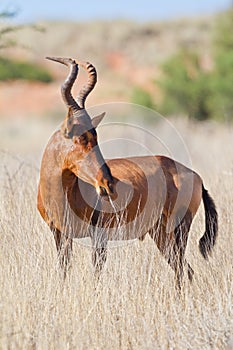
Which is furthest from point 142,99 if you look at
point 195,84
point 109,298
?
point 109,298

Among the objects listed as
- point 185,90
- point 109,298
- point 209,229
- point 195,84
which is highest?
point 195,84

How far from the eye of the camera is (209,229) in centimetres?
684

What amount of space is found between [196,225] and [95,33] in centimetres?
5432

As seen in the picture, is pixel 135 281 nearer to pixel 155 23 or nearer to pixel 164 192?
pixel 164 192

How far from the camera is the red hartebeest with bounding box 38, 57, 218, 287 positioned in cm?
593

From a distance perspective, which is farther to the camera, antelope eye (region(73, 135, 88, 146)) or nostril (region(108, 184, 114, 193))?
antelope eye (region(73, 135, 88, 146))

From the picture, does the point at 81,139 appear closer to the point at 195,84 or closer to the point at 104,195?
the point at 104,195

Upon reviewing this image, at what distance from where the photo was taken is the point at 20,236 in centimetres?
644

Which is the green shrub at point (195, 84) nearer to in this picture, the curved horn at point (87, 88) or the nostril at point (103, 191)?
the curved horn at point (87, 88)

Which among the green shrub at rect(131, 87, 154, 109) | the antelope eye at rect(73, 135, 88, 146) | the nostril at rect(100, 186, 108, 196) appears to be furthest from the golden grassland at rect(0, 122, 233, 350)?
the green shrub at rect(131, 87, 154, 109)

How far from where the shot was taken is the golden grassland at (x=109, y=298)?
4.87 meters

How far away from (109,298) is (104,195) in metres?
0.86

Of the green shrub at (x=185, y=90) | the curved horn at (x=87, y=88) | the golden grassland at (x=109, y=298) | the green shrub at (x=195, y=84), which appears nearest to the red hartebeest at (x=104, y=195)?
the curved horn at (x=87, y=88)

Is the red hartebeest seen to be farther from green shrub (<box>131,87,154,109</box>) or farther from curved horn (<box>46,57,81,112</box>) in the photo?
green shrub (<box>131,87,154,109</box>)
